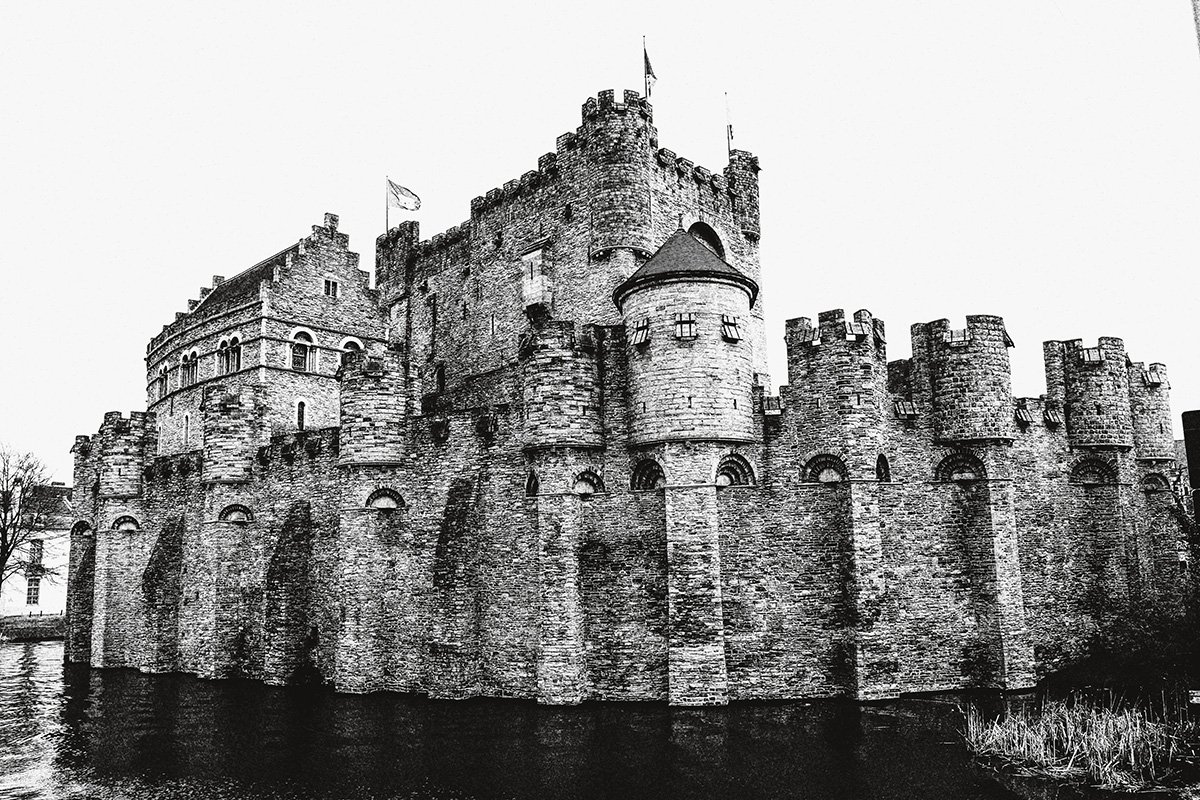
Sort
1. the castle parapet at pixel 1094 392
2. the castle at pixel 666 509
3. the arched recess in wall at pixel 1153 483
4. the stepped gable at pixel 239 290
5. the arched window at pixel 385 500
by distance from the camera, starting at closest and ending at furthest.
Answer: the castle at pixel 666 509 < the arched window at pixel 385 500 < the castle parapet at pixel 1094 392 < the arched recess in wall at pixel 1153 483 < the stepped gable at pixel 239 290

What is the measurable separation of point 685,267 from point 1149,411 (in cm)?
1685

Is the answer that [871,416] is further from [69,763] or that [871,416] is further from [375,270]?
[375,270]

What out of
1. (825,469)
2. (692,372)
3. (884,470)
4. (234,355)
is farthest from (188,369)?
(884,470)

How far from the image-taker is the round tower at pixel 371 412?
2523 centimetres

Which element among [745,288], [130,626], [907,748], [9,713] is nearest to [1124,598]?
[907,748]

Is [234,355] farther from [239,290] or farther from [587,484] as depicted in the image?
[587,484]

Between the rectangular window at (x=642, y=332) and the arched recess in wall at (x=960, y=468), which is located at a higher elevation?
the rectangular window at (x=642, y=332)

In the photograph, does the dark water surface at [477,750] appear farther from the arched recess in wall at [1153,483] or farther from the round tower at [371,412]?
the arched recess in wall at [1153,483]

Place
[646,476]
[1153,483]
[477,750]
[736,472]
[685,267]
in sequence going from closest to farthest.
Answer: [477,750] → [685,267] → [736,472] → [646,476] → [1153,483]

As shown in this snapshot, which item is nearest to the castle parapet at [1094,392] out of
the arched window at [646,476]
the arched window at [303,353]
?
the arched window at [646,476]

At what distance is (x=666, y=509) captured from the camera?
21.4 meters

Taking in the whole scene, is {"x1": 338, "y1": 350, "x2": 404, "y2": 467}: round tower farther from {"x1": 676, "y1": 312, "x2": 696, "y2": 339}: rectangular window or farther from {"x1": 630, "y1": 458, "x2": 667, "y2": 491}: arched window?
{"x1": 676, "y1": 312, "x2": 696, "y2": 339}: rectangular window

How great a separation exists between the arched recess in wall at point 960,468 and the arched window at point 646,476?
25.2 ft

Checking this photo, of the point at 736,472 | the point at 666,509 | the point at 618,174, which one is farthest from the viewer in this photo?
the point at 618,174
